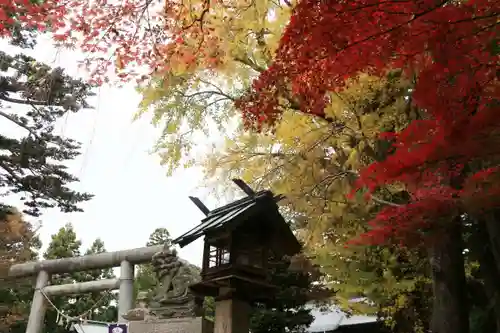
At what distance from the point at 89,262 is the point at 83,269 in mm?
618

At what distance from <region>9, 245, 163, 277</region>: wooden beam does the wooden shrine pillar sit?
7.66 m

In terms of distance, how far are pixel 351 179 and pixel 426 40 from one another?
3923 millimetres

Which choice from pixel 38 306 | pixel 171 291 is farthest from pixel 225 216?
pixel 38 306

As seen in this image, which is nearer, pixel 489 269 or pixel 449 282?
pixel 449 282

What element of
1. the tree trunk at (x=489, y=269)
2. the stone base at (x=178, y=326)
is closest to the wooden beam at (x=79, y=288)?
the stone base at (x=178, y=326)

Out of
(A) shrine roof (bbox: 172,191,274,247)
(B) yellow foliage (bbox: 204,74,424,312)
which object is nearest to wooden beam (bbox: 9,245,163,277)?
(B) yellow foliage (bbox: 204,74,424,312)

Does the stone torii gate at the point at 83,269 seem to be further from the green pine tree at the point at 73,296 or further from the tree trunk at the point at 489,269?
the tree trunk at the point at 489,269

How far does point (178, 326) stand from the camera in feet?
22.5

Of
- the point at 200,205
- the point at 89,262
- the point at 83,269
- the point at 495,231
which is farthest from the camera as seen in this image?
the point at 83,269

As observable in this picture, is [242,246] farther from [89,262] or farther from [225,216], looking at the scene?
[89,262]

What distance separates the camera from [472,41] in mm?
3764

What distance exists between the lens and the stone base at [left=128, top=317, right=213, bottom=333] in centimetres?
676

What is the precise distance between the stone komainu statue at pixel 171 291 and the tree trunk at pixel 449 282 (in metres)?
3.73

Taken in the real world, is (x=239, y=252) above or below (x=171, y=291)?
above
